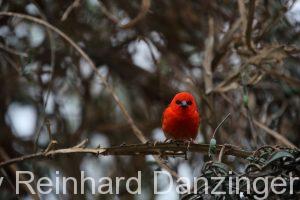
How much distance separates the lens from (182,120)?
4.63 m

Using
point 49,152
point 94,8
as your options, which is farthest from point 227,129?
point 49,152

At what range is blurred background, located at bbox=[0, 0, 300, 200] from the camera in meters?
4.93

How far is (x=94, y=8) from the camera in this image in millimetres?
5746

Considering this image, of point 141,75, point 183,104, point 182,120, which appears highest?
point 141,75

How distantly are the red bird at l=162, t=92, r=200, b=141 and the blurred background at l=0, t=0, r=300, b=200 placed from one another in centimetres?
13

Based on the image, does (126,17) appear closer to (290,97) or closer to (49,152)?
(290,97)

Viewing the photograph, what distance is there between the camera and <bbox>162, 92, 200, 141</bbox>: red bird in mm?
4629

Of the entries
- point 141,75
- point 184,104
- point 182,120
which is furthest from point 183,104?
point 141,75

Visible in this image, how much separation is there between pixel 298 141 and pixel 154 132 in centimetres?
134

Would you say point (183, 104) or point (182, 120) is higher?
point (183, 104)

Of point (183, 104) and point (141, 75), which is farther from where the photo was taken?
point (141, 75)

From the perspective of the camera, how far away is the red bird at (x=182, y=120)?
463cm

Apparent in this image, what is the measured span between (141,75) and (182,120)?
1445 mm

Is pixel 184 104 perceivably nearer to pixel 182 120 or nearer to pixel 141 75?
pixel 182 120
